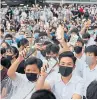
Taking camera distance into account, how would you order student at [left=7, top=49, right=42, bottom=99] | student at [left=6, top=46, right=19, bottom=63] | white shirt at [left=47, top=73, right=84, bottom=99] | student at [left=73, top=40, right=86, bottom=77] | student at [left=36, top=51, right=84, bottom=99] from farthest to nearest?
student at [left=6, top=46, right=19, bottom=63] → student at [left=73, top=40, right=86, bottom=77] → student at [left=7, top=49, right=42, bottom=99] → white shirt at [left=47, top=73, right=84, bottom=99] → student at [left=36, top=51, right=84, bottom=99]

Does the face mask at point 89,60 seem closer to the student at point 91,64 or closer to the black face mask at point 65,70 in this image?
the student at point 91,64

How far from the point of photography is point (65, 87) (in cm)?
330

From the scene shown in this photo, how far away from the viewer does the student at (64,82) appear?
310 cm

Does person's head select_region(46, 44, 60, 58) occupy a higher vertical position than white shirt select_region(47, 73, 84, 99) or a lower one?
higher

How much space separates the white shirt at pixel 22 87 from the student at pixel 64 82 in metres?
0.19

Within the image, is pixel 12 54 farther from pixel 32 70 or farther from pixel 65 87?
pixel 65 87

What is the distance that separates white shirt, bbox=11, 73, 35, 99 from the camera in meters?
3.31

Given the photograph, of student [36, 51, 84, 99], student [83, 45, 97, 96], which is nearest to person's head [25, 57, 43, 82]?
student [36, 51, 84, 99]

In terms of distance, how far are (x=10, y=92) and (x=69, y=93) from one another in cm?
61

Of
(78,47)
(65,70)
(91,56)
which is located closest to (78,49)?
(78,47)

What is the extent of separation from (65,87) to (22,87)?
17.7 inches

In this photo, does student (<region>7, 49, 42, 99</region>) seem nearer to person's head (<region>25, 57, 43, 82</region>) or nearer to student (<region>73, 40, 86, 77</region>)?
person's head (<region>25, 57, 43, 82</region>)

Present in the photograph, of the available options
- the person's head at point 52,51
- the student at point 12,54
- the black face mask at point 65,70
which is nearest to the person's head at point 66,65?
the black face mask at point 65,70

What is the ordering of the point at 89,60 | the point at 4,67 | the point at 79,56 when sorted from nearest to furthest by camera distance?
1. the point at 4,67
2. the point at 89,60
3. the point at 79,56
